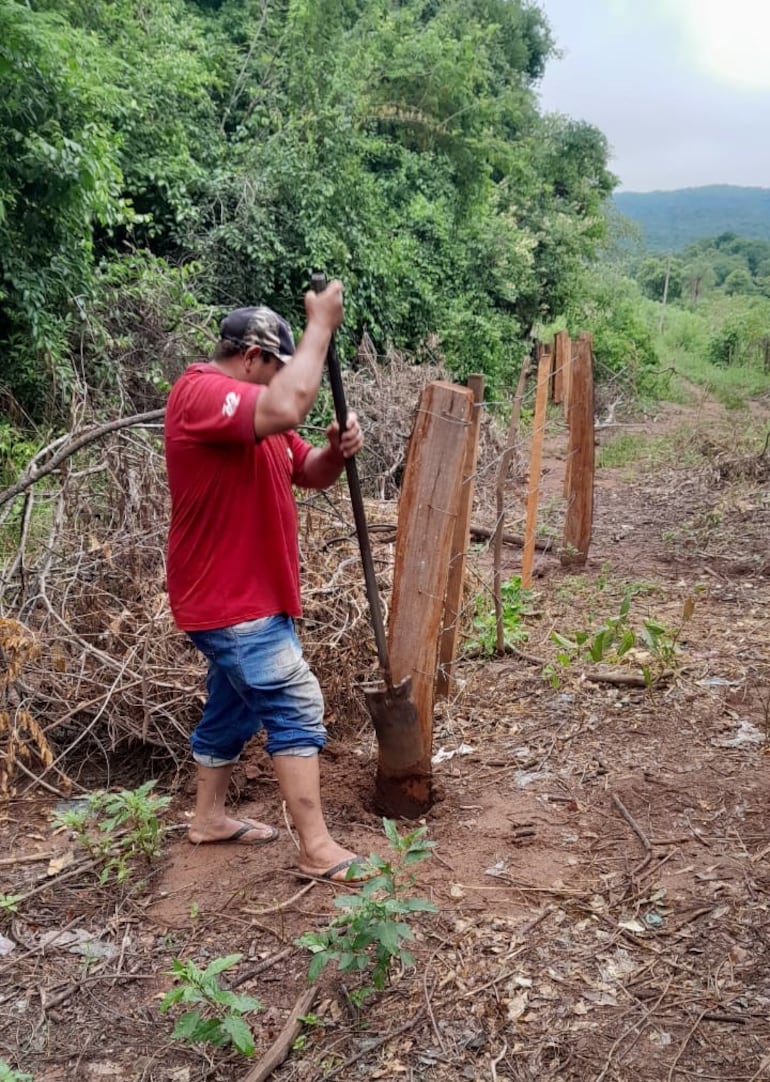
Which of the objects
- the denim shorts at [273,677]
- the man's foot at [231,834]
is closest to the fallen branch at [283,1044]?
the denim shorts at [273,677]

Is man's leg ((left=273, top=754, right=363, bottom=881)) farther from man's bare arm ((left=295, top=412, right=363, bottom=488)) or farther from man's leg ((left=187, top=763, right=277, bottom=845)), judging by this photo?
man's bare arm ((left=295, top=412, right=363, bottom=488))

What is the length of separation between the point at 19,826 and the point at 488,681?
2.23 m

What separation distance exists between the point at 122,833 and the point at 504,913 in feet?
4.59

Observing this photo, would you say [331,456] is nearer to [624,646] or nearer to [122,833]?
[122,833]

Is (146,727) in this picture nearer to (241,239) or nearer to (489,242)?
(241,239)

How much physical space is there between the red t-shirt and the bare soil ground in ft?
3.08

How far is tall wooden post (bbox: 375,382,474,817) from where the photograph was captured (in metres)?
2.72

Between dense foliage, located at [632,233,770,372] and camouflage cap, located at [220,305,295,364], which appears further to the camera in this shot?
dense foliage, located at [632,233,770,372]

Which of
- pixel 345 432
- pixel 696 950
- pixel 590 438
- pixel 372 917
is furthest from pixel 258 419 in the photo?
pixel 590 438

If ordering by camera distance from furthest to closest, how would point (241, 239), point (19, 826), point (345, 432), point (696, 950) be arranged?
point (241, 239)
point (19, 826)
point (345, 432)
point (696, 950)

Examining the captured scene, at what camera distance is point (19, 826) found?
3.05m

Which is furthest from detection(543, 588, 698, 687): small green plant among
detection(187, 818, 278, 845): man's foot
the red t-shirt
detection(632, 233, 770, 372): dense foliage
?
detection(632, 233, 770, 372): dense foliage

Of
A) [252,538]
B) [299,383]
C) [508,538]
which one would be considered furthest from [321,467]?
[508,538]

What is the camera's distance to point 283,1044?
1959 mm
